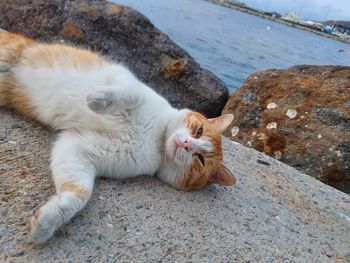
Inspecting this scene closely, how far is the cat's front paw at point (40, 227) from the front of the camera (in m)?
1.79

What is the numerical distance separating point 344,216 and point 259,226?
106 cm

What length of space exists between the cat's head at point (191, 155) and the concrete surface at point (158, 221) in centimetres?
9

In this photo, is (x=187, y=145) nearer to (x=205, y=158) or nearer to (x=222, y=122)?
(x=205, y=158)

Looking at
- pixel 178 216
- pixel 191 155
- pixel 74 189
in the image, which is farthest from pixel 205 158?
pixel 74 189

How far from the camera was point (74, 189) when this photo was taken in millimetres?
2062

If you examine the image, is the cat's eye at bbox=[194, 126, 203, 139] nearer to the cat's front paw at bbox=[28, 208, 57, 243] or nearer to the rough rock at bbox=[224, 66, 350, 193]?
the cat's front paw at bbox=[28, 208, 57, 243]

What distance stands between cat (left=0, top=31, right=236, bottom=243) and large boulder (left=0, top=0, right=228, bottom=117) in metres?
2.42

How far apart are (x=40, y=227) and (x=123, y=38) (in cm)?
414

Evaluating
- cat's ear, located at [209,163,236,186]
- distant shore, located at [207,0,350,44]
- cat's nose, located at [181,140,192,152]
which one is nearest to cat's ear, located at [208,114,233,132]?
cat's ear, located at [209,163,236,186]

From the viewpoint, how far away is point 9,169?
230 centimetres

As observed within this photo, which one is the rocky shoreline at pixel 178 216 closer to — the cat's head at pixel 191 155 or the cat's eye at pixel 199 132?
the cat's head at pixel 191 155

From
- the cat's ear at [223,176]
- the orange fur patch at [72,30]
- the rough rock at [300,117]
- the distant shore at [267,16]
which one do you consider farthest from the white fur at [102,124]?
the distant shore at [267,16]

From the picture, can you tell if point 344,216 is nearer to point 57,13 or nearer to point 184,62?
point 184,62

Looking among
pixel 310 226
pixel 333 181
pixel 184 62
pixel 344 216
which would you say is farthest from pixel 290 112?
pixel 310 226
